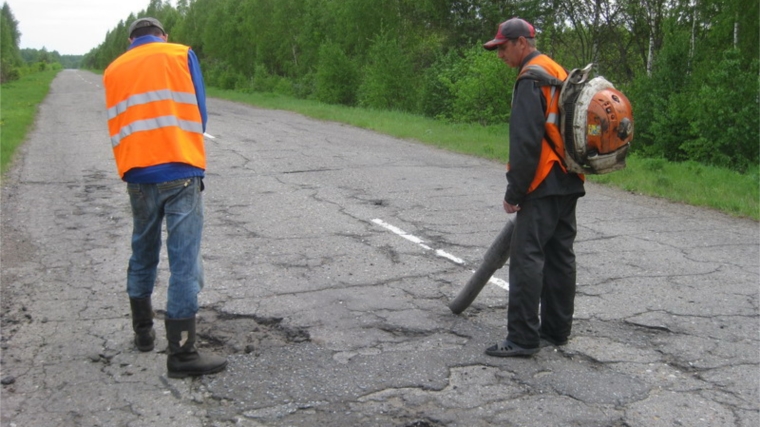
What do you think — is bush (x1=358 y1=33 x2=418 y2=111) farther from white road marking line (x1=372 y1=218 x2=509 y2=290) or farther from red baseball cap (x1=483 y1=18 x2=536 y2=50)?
red baseball cap (x1=483 y1=18 x2=536 y2=50)

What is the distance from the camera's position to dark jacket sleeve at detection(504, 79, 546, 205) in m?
4.22

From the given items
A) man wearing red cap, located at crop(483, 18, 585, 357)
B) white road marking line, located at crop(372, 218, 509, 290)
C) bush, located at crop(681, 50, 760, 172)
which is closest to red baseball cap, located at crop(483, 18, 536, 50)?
man wearing red cap, located at crop(483, 18, 585, 357)

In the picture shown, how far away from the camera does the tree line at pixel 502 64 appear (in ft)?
42.3

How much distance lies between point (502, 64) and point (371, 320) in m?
14.3

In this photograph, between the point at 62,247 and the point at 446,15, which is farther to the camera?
the point at 446,15

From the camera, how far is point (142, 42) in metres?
4.20

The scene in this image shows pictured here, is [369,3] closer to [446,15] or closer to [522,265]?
[446,15]

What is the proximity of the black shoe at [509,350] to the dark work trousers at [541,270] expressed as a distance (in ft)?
0.08

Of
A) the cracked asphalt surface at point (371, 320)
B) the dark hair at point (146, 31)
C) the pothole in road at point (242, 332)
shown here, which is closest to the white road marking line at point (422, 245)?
the cracked asphalt surface at point (371, 320)

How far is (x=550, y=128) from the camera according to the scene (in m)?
4.29

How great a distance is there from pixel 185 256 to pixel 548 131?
6.95ft

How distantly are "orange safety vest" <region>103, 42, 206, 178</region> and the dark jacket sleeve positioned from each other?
1765 millimetres

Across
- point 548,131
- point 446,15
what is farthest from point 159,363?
point 446,15

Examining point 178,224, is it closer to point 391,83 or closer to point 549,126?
point 549,126
